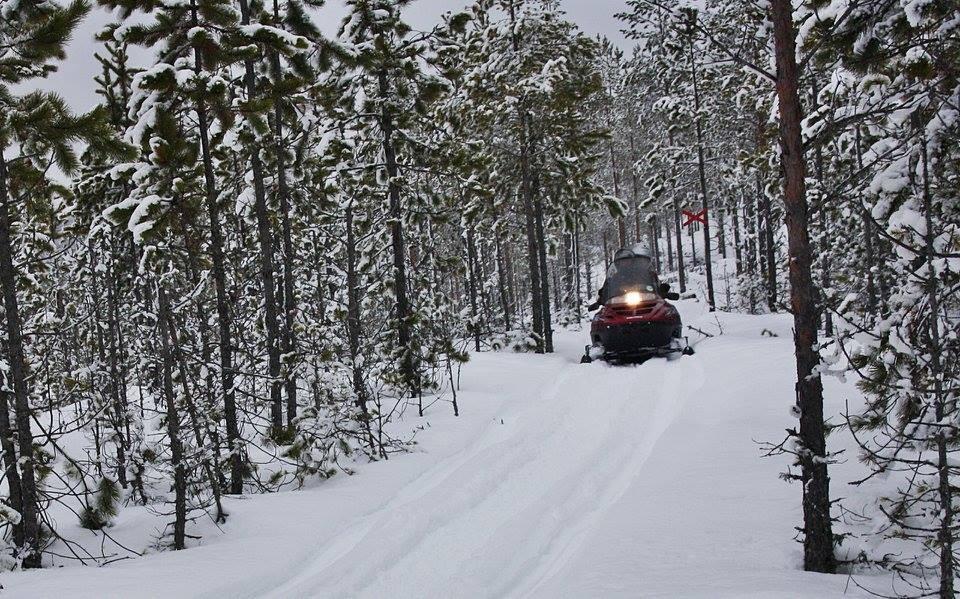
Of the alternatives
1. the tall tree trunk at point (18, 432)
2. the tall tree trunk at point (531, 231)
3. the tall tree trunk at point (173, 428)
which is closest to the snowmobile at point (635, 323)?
the tall tree trunk at point (531, 231)

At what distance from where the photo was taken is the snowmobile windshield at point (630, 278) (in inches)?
673

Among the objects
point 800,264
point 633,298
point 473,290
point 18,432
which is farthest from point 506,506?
point 473,290

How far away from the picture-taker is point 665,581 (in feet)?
18.4

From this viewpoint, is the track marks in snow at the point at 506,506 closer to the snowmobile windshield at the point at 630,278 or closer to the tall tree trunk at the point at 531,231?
the snowmobile windshield at the point at 630,278

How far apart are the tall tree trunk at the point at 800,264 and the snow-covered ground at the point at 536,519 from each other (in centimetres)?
94

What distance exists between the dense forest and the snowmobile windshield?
2.89 metres

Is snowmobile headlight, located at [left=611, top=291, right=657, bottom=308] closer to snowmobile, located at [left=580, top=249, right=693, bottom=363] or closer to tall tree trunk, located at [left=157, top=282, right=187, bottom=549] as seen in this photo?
snowmobile, located at [left=580, top=249, right=693, bottom=363]

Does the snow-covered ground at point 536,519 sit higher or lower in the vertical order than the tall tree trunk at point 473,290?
lower

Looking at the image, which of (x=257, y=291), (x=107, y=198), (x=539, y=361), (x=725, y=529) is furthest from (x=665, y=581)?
(x=257, y=291)

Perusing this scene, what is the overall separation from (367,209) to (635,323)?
25.7 feet

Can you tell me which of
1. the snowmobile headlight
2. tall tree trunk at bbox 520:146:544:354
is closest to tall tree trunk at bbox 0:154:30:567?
the snowmobile headlight

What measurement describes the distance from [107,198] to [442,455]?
30.9ft

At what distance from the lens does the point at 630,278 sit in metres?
17.3

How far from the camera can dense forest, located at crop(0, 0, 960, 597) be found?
5562mm
